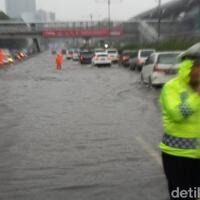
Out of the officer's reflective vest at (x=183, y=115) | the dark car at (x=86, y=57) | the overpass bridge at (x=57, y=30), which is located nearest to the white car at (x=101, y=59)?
the dark car at (x=86, y=57)

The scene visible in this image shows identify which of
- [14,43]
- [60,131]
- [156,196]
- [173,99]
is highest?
[173,99]

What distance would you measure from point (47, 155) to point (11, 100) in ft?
38.6

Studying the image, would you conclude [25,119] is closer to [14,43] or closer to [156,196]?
[156,196]

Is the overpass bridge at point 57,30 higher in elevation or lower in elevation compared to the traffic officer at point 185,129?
lower

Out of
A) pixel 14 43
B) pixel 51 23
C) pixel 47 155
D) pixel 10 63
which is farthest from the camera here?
pixel 14 43

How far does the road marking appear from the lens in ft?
30.9

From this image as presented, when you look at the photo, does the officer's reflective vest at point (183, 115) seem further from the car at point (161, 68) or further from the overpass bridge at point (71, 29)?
the overpass bridge at point (71, 29)

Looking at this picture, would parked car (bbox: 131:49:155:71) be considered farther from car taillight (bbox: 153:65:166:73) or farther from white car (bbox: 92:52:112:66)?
car taillight (bbox: 153:65:166:73)

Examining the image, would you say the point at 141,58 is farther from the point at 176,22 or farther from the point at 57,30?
the point at 57,30

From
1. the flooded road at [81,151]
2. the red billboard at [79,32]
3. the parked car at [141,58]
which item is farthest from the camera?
the red billboard at [79,32]

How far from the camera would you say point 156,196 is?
7258mm

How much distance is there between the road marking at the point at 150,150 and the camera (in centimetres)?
942

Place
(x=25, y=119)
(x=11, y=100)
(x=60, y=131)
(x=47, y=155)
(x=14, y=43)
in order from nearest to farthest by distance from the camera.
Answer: (x=47, y=155)
(x=60, y=131)
(x=25, y=119)
(x=11, y=100)
(x=14, y=43)

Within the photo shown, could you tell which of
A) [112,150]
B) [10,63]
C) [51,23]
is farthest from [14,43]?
[112,150]
